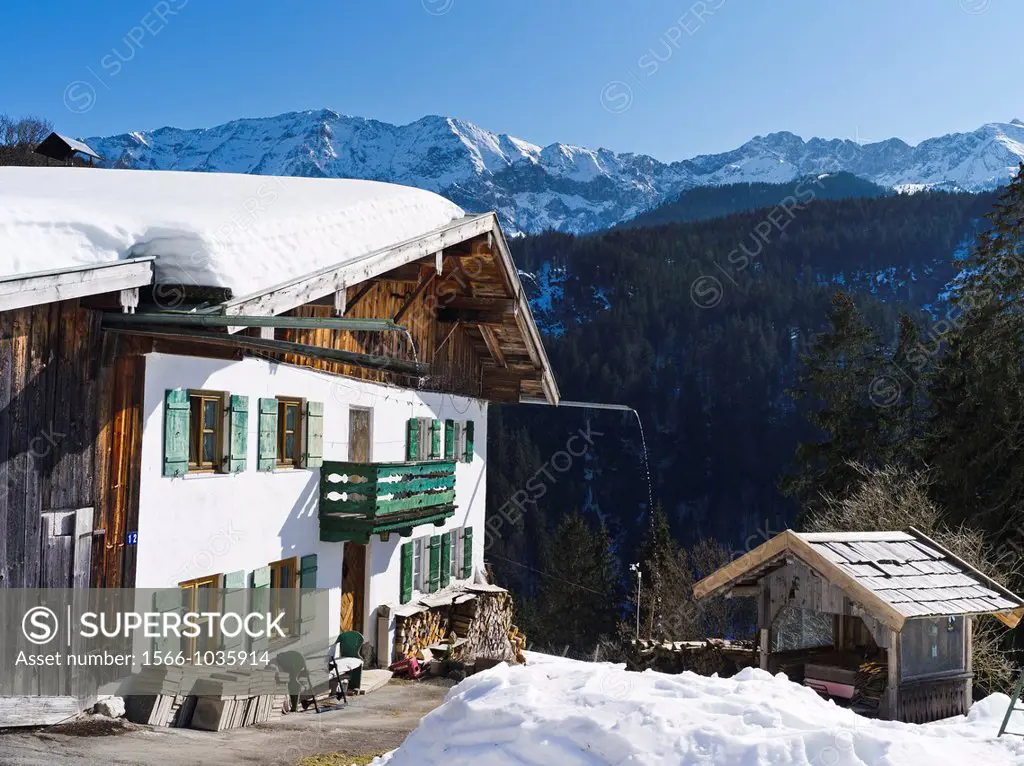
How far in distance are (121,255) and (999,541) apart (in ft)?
84.5

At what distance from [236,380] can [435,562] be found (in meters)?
8.88

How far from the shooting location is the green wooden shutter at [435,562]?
68.4 ft

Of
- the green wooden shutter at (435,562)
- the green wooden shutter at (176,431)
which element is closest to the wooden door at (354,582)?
the green wooden shutter at (435,562)

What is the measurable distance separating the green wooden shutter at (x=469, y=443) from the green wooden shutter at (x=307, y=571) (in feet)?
24.4

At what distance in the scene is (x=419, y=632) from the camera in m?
19.5

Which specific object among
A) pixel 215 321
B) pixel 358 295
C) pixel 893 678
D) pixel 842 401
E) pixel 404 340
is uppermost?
pixel 358 295

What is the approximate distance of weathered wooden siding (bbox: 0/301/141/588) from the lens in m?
9.15

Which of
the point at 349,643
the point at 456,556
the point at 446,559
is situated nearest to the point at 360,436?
the point at 349,643

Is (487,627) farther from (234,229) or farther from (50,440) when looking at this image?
(50,440)

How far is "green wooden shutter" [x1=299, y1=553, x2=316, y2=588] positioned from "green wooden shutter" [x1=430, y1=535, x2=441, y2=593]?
5299 mm

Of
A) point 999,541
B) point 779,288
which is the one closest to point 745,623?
point 999,541

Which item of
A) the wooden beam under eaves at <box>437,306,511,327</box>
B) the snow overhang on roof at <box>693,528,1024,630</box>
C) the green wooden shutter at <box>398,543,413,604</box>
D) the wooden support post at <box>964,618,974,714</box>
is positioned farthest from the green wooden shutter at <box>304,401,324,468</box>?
the wooden support post at <box>964,618,974,714</box>

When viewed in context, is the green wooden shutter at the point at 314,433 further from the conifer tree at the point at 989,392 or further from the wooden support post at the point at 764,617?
the conifer tree at the point at 989,392

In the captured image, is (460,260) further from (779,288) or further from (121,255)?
(779,288)
